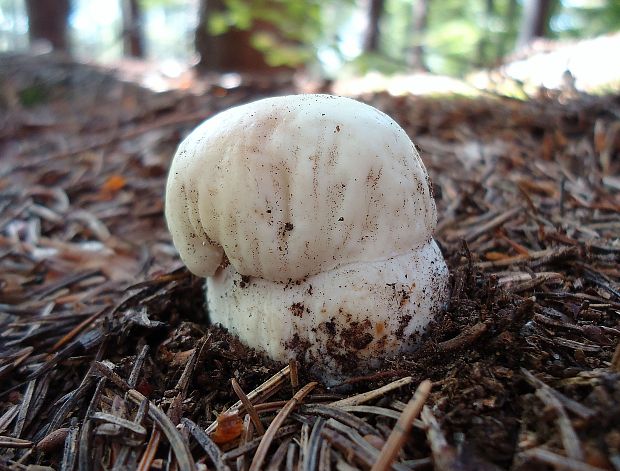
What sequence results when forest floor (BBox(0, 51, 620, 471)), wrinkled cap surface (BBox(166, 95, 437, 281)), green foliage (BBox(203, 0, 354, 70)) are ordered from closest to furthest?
forest floor (BBox(0, 51, 620, 471)) < wrinkled cap surface (BBox(166, 95, 437, 281)) < green foliage (BBox(203, 0, 354, 70))

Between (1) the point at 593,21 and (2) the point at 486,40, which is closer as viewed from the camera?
(2) the point at 486,40

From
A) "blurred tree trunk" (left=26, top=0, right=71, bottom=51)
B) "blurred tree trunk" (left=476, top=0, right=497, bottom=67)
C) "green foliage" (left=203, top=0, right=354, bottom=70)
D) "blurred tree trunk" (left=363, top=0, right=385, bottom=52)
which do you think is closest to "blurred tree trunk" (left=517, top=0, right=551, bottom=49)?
"blurred tree trunk" (left=476, top=0, right=497, bottom=67)

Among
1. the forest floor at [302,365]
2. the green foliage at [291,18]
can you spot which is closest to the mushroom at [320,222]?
the forest floor at [302,365]

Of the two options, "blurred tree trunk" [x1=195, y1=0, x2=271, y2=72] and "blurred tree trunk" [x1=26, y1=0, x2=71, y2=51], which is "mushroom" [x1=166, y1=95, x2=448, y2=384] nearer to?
"blurred tree trunk" [x1=195, y1=0, x2=271, y2=72]

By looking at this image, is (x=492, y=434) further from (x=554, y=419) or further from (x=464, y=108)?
(x=464, y=108)

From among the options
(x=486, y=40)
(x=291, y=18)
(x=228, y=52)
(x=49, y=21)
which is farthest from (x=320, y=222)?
(x=486, y=40)

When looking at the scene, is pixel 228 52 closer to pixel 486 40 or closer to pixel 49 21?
pixel 49 21

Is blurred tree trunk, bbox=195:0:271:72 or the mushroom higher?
the mushroom
